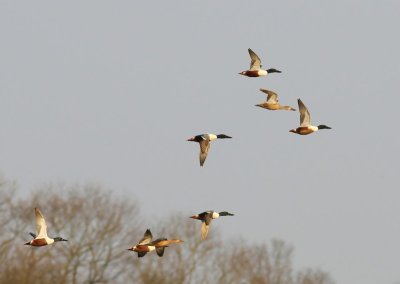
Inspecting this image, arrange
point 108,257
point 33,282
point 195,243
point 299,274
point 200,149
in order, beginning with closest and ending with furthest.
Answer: point 200,149 < point 33,282 < point 108,257 < point 195,243 < point 299,274

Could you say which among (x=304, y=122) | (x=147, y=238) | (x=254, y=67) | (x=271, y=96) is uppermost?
(x=254, y=67)

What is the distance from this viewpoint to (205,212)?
1881 inches

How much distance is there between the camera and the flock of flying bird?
152 feet

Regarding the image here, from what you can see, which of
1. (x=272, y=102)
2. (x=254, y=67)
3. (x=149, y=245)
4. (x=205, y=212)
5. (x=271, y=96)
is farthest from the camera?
(x=271, y=96)

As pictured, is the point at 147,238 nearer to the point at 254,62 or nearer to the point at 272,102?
the point at 272,102

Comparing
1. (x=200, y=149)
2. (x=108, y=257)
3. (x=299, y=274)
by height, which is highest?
(x=200, y=149)

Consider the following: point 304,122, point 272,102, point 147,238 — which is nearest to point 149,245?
point 147,238

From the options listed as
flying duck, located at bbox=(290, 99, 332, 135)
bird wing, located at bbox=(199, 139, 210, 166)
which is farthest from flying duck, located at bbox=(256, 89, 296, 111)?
bird wing, located at bbox=(199, 139, 210, 166)

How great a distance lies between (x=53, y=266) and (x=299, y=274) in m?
31.5

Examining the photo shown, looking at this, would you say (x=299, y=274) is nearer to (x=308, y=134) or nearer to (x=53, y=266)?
(x=53, y=266)

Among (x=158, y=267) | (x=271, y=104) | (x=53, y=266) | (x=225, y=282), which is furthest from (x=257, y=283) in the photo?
(x=271, y=104)

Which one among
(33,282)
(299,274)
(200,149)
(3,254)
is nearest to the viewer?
(200,149)

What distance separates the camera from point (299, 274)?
10538cm

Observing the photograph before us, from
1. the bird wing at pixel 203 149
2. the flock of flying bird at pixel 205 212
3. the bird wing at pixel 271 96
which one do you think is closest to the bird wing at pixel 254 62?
the flock of flying bird at pixel 205 212
